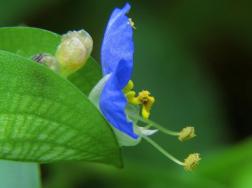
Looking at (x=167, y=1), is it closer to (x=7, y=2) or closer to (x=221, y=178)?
(x=7, y=2)

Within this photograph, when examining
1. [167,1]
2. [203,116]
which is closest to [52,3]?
[167,1]

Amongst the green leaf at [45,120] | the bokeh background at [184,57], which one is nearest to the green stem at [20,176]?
the green leaf at [45,120]

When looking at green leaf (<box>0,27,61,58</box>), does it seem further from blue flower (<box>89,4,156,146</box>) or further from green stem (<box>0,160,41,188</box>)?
green stem (<box>0,160,41,188</box>)

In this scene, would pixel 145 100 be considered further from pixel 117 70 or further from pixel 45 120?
pixel 45 120

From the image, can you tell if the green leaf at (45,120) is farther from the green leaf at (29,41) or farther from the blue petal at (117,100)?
the green leaf at (29,41)

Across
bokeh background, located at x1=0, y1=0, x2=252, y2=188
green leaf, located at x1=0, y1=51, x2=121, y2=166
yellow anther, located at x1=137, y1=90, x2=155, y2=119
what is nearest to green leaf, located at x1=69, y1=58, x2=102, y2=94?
yellow anther, located at x1=137, y1=90, x2=155, y2=119

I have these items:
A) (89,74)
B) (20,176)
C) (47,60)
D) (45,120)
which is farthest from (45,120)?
(20,176)
